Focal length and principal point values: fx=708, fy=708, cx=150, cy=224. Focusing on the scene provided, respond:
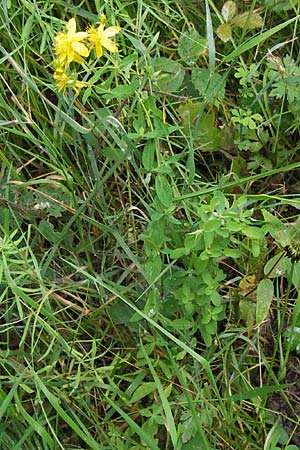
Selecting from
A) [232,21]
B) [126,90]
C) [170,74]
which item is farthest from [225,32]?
[126,90]

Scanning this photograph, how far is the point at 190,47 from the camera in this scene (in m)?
1.73

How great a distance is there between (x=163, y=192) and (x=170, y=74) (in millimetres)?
454

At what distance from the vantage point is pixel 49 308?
1.54m

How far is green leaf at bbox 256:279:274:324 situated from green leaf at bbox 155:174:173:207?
0.99 feet

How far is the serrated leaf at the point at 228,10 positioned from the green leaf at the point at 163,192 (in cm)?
60

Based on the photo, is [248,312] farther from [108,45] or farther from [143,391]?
[108,45]

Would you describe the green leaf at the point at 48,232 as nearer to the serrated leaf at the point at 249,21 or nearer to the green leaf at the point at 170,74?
the green leaf at the point at 170,74

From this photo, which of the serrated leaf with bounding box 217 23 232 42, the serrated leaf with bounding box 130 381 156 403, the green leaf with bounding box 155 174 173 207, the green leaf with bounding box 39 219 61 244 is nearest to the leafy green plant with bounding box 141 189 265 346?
the green leaf with bounding box 155 174 173 207

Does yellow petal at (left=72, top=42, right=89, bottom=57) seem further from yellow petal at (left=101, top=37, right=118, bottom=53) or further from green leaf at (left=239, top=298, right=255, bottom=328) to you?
green leaf at (left=239, top=298, right=255, bottom=328)

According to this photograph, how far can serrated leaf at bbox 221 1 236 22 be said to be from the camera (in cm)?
179

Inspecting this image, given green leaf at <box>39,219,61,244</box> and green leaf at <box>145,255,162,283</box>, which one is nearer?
green leaf at <box>145,255,162,283</box>

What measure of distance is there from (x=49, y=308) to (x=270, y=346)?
0.53m

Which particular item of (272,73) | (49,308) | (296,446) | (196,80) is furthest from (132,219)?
(296,446)

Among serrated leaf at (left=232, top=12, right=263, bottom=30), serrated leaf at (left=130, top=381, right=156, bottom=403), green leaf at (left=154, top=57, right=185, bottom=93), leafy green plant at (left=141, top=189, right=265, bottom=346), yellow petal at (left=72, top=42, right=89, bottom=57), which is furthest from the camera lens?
serrated leaf at (left=232, top=12, right=263, bottom=30)
